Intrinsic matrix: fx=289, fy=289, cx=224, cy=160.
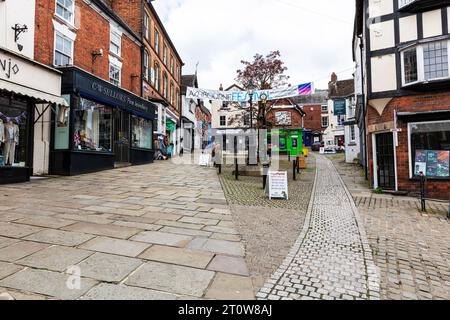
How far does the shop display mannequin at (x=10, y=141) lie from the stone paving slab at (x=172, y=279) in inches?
328

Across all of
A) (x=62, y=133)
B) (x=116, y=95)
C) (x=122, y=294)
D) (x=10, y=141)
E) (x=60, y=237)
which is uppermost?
(x=116, y=95)

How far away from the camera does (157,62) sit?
915 inches

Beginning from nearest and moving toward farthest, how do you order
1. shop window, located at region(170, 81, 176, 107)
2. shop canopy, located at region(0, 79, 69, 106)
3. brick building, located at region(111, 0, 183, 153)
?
1. shop canopy, located at region(0, 79, 69, 106)
2. brick building, located at region(111, 0, 183, 153)
3. shop window, located at region(170, 81, 176, 107)

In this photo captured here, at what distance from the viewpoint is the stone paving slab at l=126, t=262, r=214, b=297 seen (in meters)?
2.98

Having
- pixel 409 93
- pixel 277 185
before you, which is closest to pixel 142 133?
pixel 277 185

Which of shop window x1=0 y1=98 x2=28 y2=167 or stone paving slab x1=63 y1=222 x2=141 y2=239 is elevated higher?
shop window x1=0 y1=98 x2=28 y2=167

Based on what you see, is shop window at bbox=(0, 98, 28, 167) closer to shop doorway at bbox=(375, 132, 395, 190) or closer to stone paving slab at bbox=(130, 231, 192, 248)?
stone paving slab at bbox=(130, 231, 192, 248)

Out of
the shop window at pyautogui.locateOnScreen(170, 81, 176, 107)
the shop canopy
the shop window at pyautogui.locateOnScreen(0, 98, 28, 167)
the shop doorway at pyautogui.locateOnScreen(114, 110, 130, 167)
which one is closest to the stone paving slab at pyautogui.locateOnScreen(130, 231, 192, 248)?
the shop canopy

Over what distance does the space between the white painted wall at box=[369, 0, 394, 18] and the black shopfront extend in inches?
463

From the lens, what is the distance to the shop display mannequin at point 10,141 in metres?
9.18

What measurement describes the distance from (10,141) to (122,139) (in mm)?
6632

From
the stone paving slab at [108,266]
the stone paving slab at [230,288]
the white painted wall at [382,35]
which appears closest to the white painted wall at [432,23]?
the white painted wall at [382,35]

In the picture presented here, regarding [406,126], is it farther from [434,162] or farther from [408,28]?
[408,28]

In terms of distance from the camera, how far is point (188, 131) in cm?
3525
